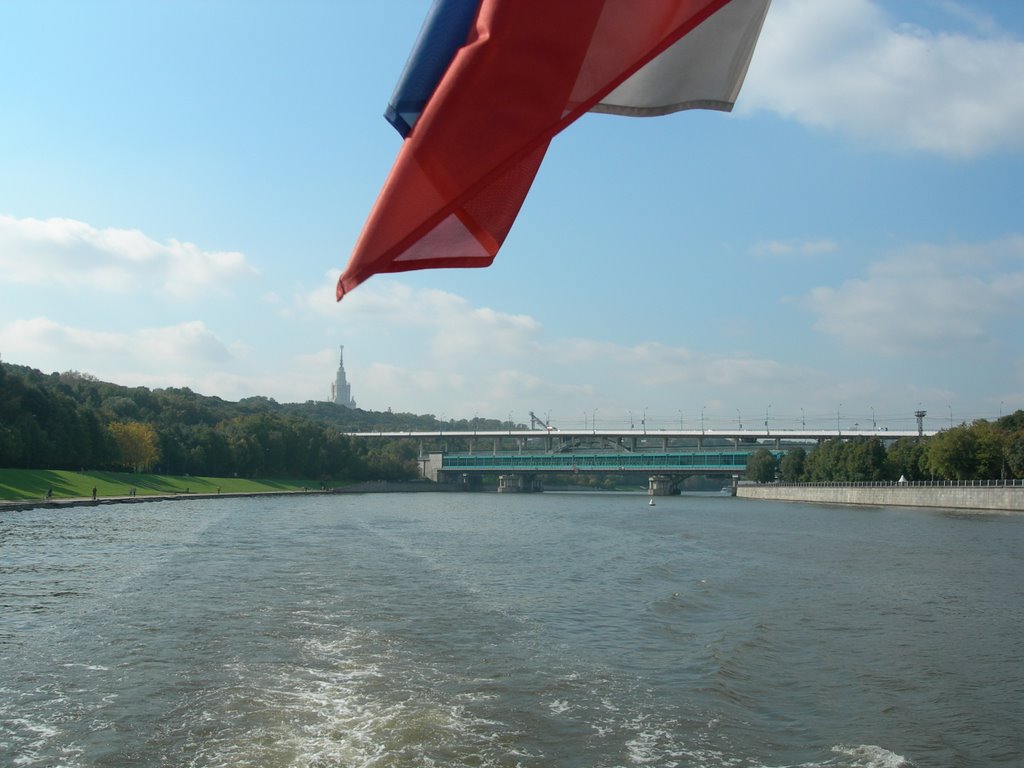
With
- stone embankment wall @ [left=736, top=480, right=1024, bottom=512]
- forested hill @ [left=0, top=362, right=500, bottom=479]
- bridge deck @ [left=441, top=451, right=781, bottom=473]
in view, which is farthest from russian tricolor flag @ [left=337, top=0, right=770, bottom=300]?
bridge deck @ [left=441, top=451, right=781, bottom=473]

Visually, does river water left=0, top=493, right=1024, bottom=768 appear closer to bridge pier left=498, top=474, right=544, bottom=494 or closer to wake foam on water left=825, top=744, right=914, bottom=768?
wake foam on water left=825, top=744, right=914, bottom=768

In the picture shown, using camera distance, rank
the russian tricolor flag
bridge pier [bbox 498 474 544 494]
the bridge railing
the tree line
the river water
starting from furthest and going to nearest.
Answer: bridge pier [bbox 498 474 544 494]
the bridge railing
the tree line
the river water
the russian tricolor flag

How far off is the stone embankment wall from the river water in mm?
34013

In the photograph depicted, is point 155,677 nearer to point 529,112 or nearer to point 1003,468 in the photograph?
point 529,112

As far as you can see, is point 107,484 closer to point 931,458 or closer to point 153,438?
point 153,438

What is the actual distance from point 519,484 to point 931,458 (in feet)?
235

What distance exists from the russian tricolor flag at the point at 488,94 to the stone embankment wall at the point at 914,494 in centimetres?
5942

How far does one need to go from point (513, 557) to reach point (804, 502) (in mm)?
66660

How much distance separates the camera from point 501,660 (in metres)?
12.3

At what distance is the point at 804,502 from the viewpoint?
87500mm

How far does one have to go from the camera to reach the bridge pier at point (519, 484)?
432 feet

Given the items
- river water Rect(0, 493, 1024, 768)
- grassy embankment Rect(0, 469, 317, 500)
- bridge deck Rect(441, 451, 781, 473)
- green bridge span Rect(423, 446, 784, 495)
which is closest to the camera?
river water Rect(0, 493, 1024, 768)

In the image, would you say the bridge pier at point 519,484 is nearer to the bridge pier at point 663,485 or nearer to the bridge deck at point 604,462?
the bridge deck at point 604,462

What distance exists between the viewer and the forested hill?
6200 cm
